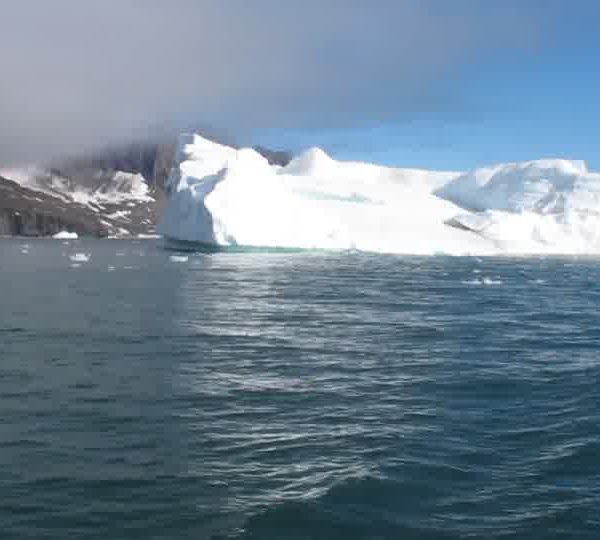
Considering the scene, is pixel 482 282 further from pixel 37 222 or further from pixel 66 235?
pixel 37 222

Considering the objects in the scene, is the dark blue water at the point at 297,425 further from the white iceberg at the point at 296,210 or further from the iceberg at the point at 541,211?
the iceberg at the point at 541,211

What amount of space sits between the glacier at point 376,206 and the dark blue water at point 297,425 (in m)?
36.0

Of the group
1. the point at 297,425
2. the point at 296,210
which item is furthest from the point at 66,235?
the point at 297,425

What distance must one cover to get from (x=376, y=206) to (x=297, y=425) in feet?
195

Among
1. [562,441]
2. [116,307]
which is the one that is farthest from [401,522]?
[116,307]

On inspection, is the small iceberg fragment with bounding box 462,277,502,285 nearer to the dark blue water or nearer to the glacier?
the dark blue water

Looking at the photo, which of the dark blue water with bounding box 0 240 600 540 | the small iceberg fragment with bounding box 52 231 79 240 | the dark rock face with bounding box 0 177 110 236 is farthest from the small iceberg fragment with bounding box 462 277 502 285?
the dark rock face with bounding box 0 177 110 236

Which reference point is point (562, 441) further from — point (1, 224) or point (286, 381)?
point (1, 224)

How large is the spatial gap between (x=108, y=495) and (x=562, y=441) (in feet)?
18.1

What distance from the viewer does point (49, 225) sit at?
16050 cm

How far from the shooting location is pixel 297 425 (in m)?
10.2

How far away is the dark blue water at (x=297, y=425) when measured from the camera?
726 cm

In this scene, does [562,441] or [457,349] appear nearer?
[562,441]

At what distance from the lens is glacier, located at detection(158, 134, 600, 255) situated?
58.2m
